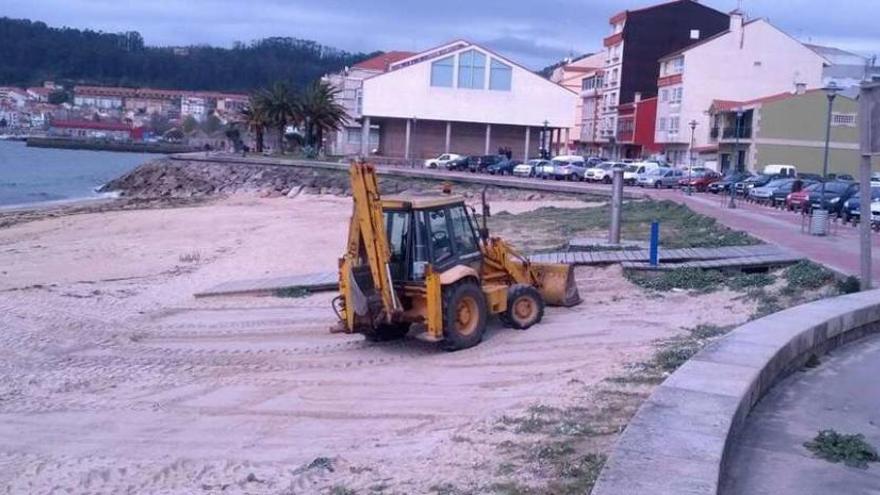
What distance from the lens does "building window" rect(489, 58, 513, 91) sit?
88.2 meters

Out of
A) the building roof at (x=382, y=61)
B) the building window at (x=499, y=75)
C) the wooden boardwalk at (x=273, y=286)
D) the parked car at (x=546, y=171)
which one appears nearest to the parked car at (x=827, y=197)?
the wooden boardwalk at (x=273, y=286)

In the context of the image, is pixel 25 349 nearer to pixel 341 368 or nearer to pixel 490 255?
pixel 341 368

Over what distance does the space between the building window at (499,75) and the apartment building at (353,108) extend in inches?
440

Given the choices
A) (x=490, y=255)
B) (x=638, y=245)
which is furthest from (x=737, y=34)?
(x=490, y=255)

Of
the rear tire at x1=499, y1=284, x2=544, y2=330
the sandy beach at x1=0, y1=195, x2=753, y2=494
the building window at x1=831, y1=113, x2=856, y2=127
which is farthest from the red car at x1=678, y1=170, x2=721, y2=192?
the rear tire at x1=499, y1=284, x2=544, y2=330

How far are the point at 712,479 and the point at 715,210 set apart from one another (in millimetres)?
35121

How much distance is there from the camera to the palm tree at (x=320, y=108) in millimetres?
93375

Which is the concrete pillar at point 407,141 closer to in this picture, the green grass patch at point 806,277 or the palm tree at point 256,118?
the palm tree at point 256,118

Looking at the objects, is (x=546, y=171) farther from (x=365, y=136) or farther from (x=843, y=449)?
(x=843, y=449)

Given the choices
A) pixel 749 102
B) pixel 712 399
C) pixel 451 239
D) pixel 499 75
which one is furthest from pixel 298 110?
pixel 712 399

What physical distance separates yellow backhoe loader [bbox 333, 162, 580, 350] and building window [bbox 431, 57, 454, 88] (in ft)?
240

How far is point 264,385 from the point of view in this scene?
13172mm

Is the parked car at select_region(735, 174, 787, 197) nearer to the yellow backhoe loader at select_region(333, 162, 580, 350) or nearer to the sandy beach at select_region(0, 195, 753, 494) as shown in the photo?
the sandy beach at select_region(0, 195, 753, 494)

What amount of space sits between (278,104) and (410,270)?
80.2 metres
